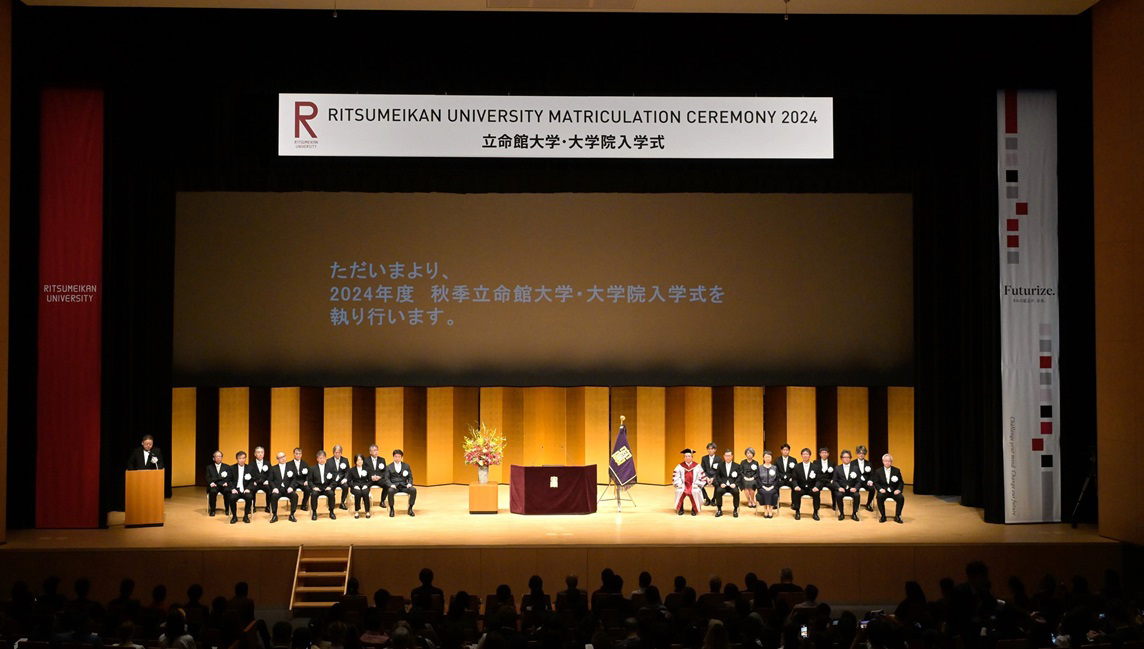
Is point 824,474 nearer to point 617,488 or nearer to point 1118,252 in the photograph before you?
point 617,488

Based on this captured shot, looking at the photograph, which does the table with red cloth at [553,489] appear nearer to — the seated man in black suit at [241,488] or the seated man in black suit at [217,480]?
the seated man in black suit at [241,488]

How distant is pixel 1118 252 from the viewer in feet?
37.1

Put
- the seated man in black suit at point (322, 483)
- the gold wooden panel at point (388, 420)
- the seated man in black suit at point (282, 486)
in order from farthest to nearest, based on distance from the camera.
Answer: the gold wooden panel at point (388, 420) < the seated man in black suit at point (322, 483) < the seated man in black suit at point (282, 486)

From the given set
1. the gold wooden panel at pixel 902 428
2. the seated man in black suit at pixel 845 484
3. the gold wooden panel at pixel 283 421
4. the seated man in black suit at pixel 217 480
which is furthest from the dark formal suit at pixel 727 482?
the gold wooden panel at pixel 283 421

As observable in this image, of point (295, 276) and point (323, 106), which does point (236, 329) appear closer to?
point (295, 276)

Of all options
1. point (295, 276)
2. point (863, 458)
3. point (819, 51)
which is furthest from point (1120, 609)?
point (295, 276)

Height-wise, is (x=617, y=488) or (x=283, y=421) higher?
(x=283, y=421)

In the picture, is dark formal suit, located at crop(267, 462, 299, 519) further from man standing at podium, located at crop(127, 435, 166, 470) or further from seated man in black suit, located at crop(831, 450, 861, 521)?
seated man in black suit, located at crop(831, 450, 861, 521)

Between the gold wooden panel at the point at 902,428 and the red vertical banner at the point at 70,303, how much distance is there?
393 inches

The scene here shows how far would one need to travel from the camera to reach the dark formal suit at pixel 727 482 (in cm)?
1288

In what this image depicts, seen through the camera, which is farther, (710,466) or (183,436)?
(183,436)

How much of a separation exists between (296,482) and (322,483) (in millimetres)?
282

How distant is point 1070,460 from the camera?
1248 centimetres

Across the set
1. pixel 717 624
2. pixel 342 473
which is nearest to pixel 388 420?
pixel 342 473
